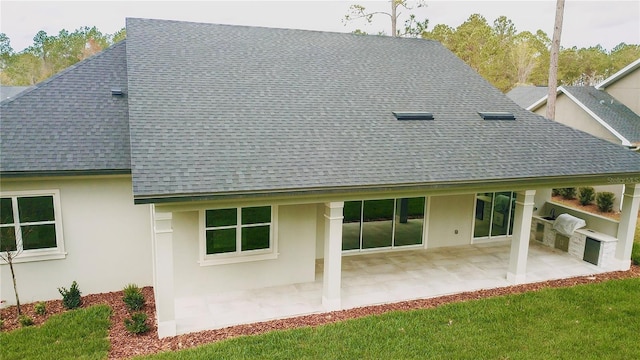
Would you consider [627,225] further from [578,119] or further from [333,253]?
[578,119]

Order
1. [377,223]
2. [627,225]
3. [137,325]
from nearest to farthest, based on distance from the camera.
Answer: [137,325] < [627,225] < [377,223]

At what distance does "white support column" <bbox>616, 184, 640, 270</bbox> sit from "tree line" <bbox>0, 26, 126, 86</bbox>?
74110 millimetres

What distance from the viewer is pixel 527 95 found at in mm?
27281

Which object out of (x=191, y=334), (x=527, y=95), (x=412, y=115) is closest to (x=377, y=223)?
(x=412, y=115)

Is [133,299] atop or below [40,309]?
atop

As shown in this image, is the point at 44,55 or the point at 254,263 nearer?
the point at 254,263

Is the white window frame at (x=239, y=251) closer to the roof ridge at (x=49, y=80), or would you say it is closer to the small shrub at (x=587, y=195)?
the roof ridge at (x=49, y=80)

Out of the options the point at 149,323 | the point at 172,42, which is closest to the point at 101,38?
the point at 172,42

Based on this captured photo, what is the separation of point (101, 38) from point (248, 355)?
86.1m

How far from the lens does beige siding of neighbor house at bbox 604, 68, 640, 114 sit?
62.8 ft

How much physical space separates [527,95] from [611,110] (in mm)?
8559

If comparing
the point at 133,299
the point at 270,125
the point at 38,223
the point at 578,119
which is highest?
the point at 578,119

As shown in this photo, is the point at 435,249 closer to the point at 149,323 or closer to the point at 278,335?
the point at 278,335

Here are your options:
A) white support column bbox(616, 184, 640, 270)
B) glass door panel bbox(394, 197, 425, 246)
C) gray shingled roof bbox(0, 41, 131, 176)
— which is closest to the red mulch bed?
white support column bbox(616, 184, 640, 270)
